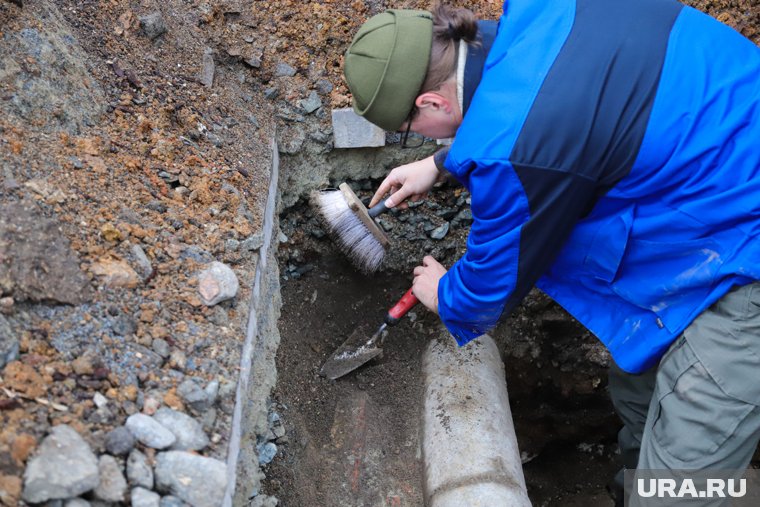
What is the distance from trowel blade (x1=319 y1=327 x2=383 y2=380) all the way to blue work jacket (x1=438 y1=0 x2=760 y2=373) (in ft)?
4.05

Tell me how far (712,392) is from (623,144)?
84 centimetres

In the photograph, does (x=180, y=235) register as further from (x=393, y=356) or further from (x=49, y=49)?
(x=393, y=356)

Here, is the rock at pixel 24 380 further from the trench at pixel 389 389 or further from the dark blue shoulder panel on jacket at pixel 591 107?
the dark blue shoulder panel on jacket at pixel 591 107

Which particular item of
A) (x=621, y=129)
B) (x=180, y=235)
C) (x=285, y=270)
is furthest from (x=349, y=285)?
(x=621, y=129)

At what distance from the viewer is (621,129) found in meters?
1.92

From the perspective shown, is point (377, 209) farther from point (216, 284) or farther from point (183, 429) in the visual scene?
point (183, 429)

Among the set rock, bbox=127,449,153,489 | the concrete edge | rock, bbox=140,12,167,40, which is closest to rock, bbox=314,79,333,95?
the concrete edge

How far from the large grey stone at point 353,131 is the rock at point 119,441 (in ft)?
6.92

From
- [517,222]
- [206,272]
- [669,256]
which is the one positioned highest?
[517,222]

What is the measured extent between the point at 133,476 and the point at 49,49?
1.81 metres

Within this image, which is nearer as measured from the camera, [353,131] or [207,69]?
[207,69]

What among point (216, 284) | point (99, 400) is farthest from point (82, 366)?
point (216, 284)

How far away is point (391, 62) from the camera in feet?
6.85

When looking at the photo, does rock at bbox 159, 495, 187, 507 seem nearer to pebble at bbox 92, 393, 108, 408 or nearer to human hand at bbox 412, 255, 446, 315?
pebble at bbox 92, 393, 108, 408
